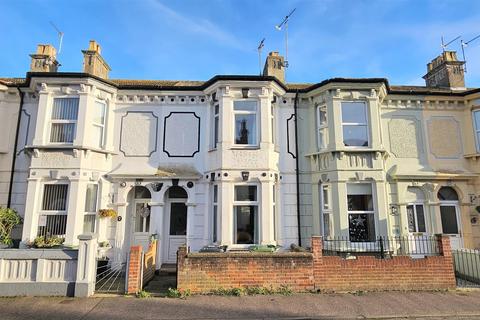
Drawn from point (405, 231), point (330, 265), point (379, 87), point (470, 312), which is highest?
point (379, 87)

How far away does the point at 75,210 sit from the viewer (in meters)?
9.45

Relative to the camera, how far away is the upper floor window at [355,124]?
411 inches

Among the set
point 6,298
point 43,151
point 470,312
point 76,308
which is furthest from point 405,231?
point 43,151

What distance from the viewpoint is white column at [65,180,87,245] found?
9281mm

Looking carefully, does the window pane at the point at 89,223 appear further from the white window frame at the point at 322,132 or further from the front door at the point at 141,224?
the white window frame at the point at 322,132

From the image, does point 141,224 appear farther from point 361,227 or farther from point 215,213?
point 361,227

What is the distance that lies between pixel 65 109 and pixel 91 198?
124 inches

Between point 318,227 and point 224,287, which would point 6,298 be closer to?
point 224,287

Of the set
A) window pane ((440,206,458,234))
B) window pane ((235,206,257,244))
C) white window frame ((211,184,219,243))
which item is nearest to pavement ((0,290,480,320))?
window pane ((235,206,257,244))

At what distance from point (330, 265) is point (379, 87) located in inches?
259

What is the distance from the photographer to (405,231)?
34.3 ft

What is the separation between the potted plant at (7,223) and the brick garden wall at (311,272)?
5.92m

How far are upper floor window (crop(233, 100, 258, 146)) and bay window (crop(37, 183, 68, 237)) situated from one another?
19.7 ft

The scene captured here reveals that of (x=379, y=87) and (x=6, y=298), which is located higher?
(x=379, y=87)
